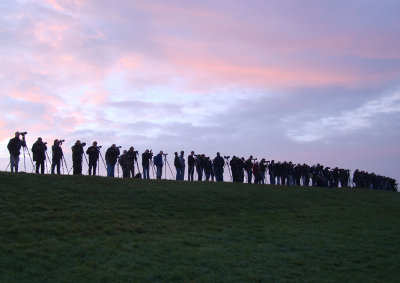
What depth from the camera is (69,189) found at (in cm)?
2262

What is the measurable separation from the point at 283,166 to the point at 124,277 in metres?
28.9

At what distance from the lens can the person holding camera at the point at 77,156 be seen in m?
28.3

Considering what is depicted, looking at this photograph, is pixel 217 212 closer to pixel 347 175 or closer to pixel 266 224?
pixel 266 224

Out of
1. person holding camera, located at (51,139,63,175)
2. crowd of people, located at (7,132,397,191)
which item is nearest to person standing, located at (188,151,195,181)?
crowd of people, located at (7,132,397,191)

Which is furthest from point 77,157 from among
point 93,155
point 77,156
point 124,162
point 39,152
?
point 124,162

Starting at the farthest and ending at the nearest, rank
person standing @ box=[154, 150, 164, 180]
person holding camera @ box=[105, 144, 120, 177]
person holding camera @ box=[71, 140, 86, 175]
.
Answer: person standing @ box=[154, 150, 164, 180]
person holding camera @ box=[105, 144, 120, 177]
person holding camera @ box=[71, 140, 86, 175]

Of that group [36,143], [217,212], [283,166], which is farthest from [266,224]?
[283,166]

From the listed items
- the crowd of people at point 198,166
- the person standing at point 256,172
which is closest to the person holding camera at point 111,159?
the crowd of people at point 198,166

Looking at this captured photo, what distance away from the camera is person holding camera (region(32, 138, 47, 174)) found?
1046 inches

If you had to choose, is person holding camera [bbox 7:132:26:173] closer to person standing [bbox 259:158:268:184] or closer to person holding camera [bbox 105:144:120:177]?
person holding camera [bbox 105:144:120:177]

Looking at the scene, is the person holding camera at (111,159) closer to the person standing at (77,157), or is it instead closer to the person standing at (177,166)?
the person standing at (77,157)

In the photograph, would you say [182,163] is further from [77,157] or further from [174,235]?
[174,235]

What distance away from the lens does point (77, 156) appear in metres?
28.4

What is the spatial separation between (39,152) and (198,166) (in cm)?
1213
